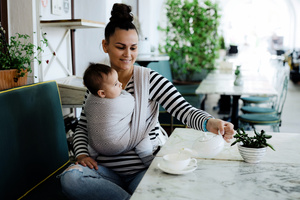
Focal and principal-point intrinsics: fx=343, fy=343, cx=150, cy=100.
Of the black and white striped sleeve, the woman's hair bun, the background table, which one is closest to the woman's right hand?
the black and white striped sleeve

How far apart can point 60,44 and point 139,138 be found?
189 centimetres

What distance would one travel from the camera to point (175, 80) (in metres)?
6.70

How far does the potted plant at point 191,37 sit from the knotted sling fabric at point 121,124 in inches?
194

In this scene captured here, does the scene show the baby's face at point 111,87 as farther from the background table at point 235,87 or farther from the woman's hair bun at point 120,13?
the background table at point 235,87

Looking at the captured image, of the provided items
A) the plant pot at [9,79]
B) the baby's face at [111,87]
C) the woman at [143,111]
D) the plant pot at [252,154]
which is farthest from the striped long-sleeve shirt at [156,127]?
the plant pot at [9,79]

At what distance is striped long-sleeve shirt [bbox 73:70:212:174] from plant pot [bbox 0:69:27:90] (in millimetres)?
438

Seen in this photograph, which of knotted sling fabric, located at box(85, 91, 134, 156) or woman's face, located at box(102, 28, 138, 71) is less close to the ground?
woman's face, located at box(102, 28, 138, 71)

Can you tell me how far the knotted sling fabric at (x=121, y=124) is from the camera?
155 cm

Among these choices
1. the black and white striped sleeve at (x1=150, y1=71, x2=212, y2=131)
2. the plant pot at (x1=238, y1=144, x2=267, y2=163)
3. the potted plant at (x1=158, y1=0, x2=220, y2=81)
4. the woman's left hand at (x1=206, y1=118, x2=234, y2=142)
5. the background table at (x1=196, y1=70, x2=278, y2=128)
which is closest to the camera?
the plant pot at (x1=238, y1=144, x2=267, y2=163)

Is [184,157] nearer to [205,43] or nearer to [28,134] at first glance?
[28,134]

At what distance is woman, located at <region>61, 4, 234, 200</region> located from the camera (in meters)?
1.45

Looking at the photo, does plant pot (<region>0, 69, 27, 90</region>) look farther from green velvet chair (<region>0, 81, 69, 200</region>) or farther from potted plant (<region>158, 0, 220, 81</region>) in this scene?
potted plant (<region>158, 0, 220, 81</region>)

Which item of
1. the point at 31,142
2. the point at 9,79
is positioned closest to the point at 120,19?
the point at 9,79

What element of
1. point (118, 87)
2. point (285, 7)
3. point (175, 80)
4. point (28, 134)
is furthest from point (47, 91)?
point (285, 7)
